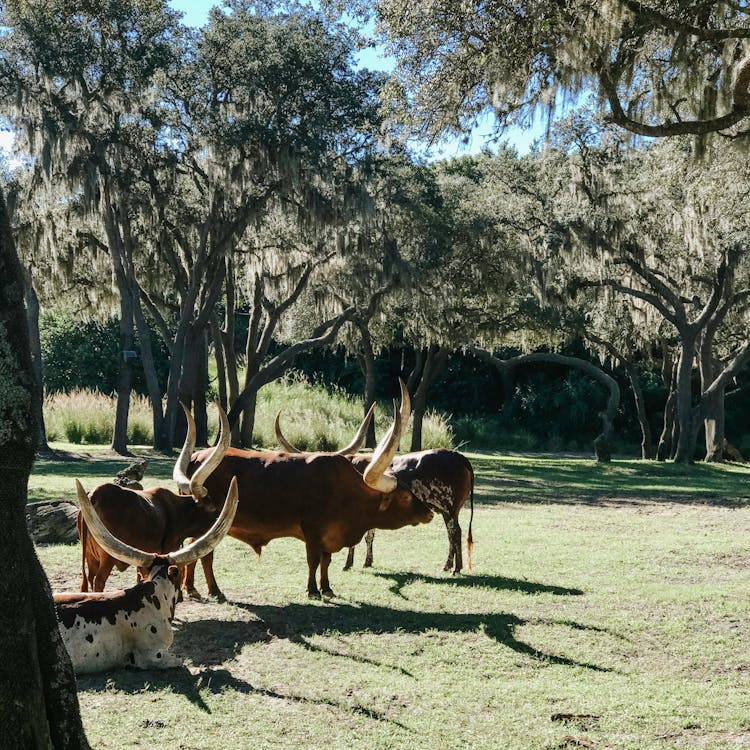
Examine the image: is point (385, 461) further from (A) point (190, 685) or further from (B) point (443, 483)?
(A) point (190, 685)

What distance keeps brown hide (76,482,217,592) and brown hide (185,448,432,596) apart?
21.9 inches

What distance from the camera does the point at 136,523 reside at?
23.8 ft

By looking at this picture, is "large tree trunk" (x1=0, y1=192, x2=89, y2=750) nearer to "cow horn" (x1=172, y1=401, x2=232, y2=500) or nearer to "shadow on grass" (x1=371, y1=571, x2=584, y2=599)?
"cow horn" (x1=172, y1=401, x2=232, y2=500)

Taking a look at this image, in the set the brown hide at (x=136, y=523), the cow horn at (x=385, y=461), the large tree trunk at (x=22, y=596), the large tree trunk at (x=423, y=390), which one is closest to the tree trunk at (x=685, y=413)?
the large tree trunk at (x=423, y=390)

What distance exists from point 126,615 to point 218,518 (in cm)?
84

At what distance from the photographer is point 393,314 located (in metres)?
26.8

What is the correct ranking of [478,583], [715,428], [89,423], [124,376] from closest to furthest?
[478,583], [124,376], [89,423], [715,428]

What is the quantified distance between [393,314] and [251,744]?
870 inches

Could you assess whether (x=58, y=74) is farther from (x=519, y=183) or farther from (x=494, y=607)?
(x=494, y=607)

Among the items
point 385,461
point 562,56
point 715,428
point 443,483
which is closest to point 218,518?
point 385,461

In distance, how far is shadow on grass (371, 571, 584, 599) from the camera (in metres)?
9.01

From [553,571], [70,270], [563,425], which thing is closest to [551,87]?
[553,571]

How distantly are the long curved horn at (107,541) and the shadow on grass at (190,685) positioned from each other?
686 millimetres

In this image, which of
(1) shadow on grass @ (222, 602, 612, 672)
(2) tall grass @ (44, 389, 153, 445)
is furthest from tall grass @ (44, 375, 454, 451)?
(1) shadow on grass @ (222, 602, 612, 672)
